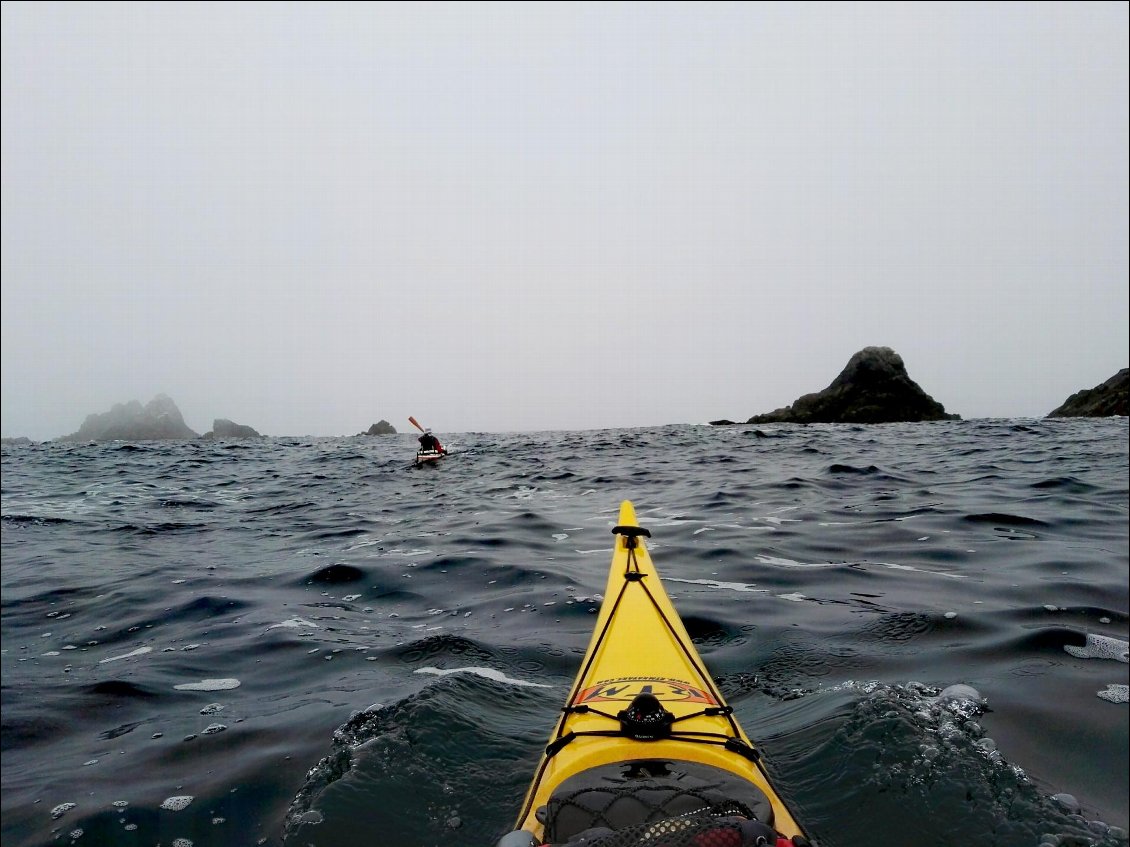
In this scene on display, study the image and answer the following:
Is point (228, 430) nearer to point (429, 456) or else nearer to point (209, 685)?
point (429, 456)

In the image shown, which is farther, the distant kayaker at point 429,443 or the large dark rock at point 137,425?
the large dark rock at point 137,425

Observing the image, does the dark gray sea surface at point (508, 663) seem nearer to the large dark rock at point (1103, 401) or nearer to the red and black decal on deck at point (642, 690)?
the red and black decal on deck at point (642, 690)

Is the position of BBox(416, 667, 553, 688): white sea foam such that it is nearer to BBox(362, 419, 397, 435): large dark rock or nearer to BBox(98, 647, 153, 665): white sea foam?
BBox(98, 647, 153, 665): white sea foam

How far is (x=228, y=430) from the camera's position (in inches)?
3248

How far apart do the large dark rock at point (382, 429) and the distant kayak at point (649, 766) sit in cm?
6221

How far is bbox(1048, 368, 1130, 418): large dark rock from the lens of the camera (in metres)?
29.7

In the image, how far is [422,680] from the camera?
4.02 metres

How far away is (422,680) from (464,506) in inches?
279

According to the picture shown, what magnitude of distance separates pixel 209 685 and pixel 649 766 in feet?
10.4

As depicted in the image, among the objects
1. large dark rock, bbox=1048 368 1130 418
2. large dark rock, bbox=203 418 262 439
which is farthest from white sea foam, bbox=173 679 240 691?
large dark rock, bbox=203 418 262 439

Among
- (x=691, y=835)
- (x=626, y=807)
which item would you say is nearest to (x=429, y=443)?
(x=626, y=807)

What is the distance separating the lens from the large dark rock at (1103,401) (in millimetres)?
29656

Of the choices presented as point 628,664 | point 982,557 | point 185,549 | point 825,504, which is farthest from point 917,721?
point 185,549

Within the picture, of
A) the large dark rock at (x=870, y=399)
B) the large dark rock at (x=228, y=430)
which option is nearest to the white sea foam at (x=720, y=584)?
the large dark rock at (x=870, y=399)
